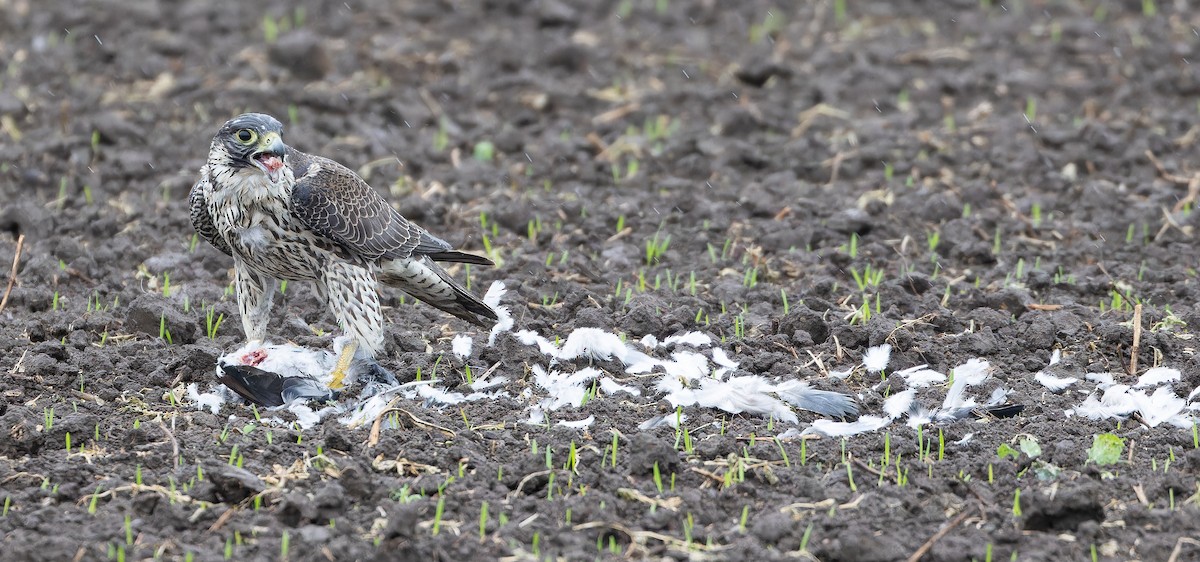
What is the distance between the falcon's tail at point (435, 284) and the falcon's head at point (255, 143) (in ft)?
2.53

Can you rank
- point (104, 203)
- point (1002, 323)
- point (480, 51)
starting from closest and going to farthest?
point (1002, 323) → point (104, 203) → point (480, 51)

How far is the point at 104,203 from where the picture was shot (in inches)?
318

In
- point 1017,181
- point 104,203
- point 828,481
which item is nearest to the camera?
point 828,481

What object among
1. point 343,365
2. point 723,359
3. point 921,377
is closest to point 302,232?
point 343,365

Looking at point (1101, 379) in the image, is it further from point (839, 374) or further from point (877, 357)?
point (839, 374)

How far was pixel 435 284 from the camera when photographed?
616 centimetres

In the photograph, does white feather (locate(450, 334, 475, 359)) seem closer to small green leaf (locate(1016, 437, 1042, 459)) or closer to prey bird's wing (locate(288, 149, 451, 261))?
prey bird's wing (locate(288, 149, 451, 261))

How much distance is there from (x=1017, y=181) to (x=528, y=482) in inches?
188

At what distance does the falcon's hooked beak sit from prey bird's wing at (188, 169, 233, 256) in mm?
375

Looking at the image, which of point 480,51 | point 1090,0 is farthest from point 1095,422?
point 1090,0

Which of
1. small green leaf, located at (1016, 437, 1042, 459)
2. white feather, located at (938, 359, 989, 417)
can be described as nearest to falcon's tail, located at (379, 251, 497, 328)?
white feather, located at (938, 359, 989, 417)

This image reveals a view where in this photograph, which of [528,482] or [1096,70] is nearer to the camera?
[528,482]

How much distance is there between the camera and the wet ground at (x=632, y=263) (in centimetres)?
465

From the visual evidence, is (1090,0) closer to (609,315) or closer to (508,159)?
(508,159)
